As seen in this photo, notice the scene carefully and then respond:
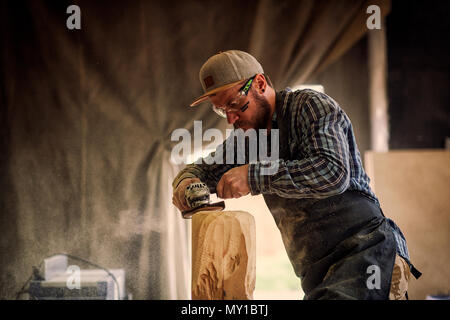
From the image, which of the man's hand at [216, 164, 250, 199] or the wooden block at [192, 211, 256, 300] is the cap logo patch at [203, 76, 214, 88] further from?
the wooden block at [192, 211, 256, 300]

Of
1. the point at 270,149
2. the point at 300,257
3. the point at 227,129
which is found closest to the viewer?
the point at 300,257

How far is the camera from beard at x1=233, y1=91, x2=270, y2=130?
168cm

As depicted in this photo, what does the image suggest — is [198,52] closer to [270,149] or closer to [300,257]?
[270,149]

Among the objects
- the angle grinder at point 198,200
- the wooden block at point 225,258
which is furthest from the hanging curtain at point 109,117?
the wooden block at point 225,258

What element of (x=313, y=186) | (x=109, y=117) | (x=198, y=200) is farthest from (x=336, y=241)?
(x=109, y=117)

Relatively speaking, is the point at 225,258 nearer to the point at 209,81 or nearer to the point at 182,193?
the point at 182,193

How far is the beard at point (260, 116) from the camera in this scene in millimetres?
1676

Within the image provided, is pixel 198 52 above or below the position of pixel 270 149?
above

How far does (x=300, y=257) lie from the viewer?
1.60 meters

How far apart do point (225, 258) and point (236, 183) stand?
262mm

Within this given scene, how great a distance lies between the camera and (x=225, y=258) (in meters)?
1.44

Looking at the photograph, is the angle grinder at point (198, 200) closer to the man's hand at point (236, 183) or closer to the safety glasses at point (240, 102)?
the man's hand at point (236, 183)

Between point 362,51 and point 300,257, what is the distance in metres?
2.00
